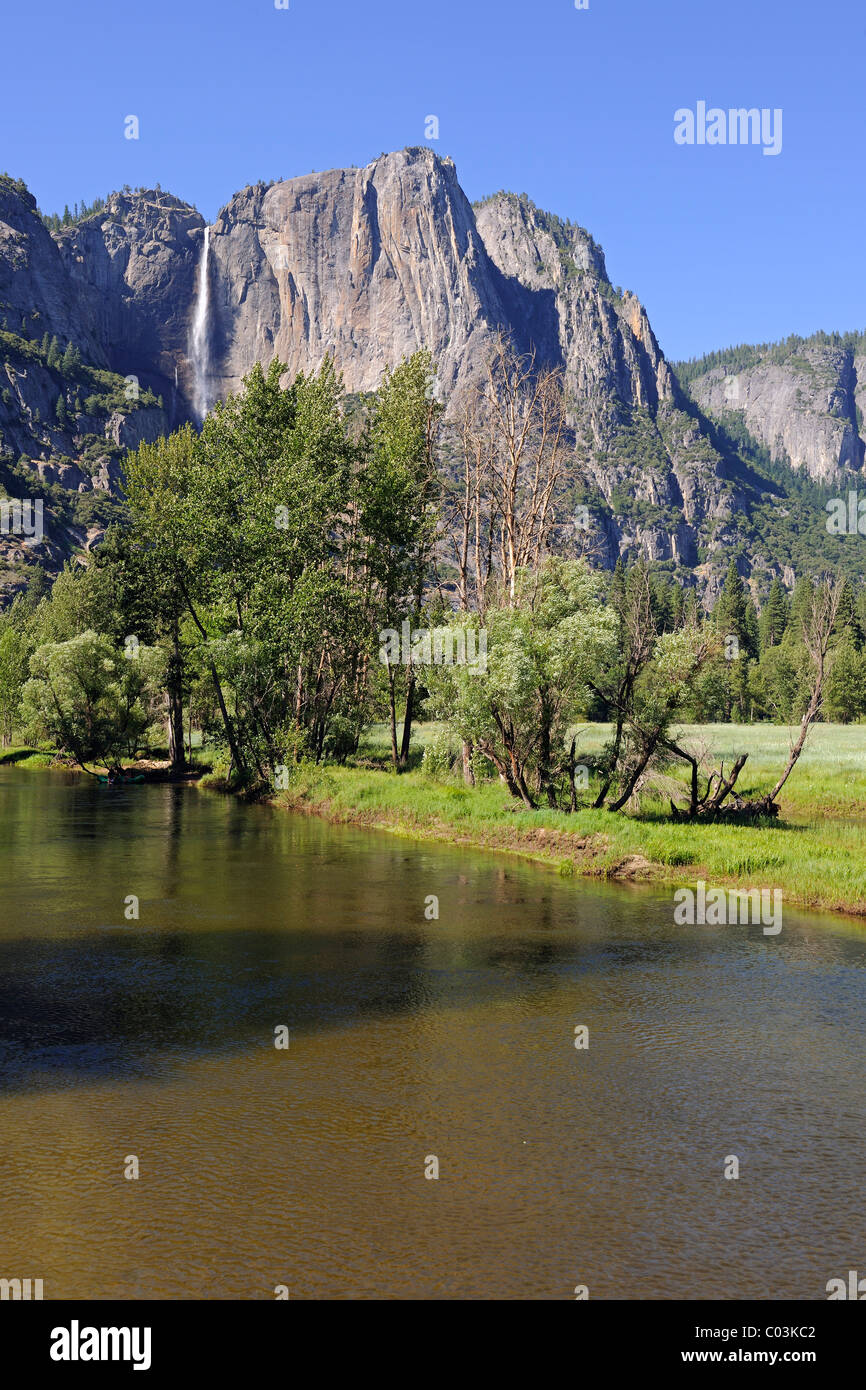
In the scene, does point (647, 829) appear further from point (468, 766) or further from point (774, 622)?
point (774, 622)

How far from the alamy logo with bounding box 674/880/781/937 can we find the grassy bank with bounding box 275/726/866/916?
68cm

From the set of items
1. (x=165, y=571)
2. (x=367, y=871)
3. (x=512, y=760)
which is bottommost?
(x=367, y=871)

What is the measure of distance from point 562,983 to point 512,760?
20435mm

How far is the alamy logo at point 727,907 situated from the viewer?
89.8ft

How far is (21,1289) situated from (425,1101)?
607 cm

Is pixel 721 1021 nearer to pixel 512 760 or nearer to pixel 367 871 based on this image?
pixel 367 871

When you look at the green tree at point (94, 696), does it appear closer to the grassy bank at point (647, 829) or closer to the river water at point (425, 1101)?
the grassy bank at point (647, 829)

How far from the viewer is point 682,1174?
39.7ft

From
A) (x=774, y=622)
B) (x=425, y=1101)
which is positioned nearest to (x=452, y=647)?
(x=425, y=1101)
